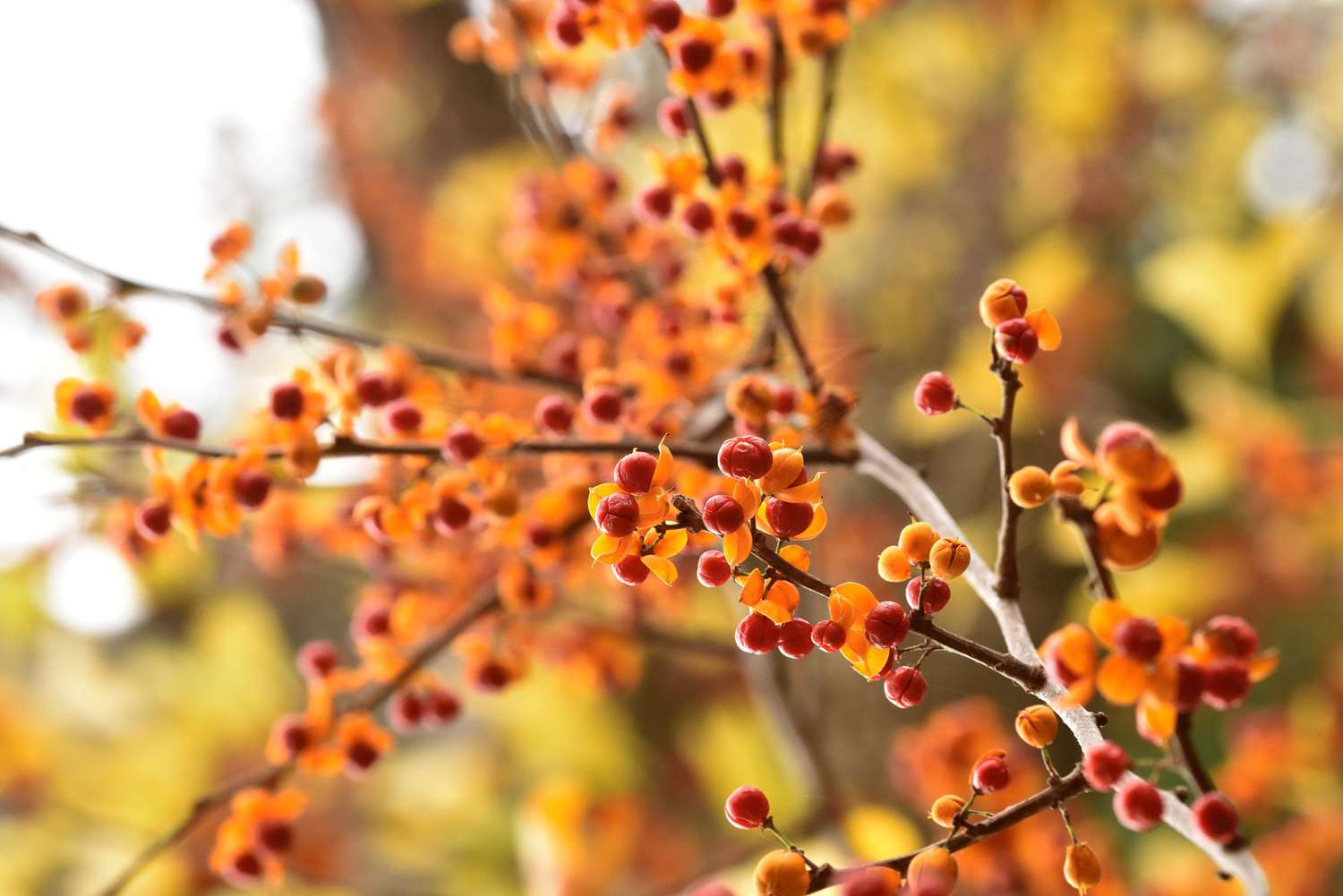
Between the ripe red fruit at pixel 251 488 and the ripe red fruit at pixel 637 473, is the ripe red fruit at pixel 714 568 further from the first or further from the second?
the ripe red fruit at pixel 251 488

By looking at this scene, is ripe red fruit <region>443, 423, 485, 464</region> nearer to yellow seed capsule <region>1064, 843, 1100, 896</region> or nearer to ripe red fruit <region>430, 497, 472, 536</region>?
ripe red fruit <region>430, 497, 472, 536</region>

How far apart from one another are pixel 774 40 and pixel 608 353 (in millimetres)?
172

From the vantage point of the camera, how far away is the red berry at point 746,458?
0.59 feet

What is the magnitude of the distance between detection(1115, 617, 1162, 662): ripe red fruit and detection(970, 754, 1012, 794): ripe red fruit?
51 millimetres

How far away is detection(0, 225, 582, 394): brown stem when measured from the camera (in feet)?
0.89

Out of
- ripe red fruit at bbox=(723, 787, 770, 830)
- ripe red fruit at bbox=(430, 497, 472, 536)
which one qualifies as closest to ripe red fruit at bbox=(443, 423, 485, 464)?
ripe red fruit at bbox=(430, 497, 472, 536)

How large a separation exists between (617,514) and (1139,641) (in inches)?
3.4

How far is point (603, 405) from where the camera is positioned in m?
0.29

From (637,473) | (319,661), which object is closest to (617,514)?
(637,473)

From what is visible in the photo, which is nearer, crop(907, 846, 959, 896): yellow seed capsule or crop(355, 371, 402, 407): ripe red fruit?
crop(907, 846, 959, 896): yellow seed capsule

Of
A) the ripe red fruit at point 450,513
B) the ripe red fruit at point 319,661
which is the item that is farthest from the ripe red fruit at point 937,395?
the ripe red fruit at point 319,661

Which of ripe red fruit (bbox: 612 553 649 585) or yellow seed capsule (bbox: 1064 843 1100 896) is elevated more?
ripe red fruit (bbox: 612 553 649 585)

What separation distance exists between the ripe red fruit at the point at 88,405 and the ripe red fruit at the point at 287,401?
0.05 meters

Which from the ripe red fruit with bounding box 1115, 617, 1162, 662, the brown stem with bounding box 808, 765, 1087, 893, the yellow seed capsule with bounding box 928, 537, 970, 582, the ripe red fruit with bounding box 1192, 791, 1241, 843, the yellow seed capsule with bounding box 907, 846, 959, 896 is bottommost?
the ripe red fruit with bounding box 1192, 791, 1241, 843
